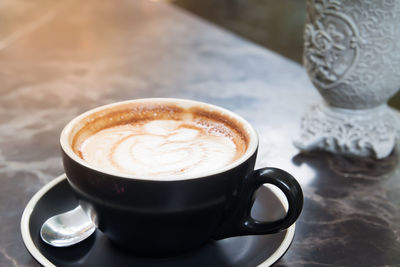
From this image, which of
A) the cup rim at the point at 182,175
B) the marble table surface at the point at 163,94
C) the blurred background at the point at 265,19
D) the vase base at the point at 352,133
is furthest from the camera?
the blurred background at the point at 265,19

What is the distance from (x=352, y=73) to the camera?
0.76 metres

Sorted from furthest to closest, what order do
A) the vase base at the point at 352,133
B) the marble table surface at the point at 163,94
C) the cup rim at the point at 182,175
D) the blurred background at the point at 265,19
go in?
the blurred background at the point at 265,19 → the vase base at the point at 352,133 → the marble table surface at the point at 163,94 → the cup rim at the point at 182,175

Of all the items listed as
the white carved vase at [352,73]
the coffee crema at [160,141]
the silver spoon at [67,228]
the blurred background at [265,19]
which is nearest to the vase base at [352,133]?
the white carved vase at [352,73]

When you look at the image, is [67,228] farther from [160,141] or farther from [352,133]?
[352,133]

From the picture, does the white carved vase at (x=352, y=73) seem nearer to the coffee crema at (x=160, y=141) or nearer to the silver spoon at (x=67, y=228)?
the coffee crema at (x=160, y=141)

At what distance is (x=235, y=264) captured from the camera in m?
0.49

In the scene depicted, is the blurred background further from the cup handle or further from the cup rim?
the cup handle

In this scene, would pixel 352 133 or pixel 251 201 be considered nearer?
pixel 251 201

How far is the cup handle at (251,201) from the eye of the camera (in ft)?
1.57

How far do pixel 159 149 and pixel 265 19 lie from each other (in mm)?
2701

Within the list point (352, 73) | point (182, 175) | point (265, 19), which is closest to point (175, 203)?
point (182, 175)

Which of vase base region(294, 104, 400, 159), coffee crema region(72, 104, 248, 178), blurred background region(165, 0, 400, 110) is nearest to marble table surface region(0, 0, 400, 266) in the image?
vase base region(294, 104, 400, 159)

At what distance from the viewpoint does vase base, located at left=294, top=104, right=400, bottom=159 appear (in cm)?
81

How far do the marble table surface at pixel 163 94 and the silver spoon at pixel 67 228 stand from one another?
0.18ft
